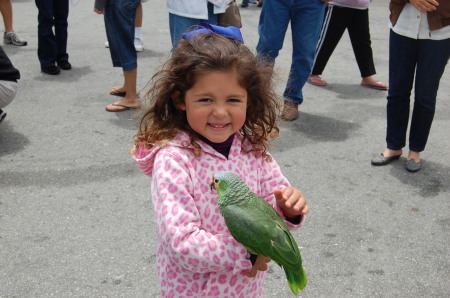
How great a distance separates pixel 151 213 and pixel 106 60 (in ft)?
12.5

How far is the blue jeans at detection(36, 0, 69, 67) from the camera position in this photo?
550 cm

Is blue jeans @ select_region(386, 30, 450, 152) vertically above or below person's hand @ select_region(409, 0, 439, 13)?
below

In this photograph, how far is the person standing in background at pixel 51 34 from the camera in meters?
5.50

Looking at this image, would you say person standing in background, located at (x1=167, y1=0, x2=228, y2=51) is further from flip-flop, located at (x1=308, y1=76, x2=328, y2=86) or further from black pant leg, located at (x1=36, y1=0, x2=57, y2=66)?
flip-flop, located at (x1=308, y1=76, x2=328, y2=86)

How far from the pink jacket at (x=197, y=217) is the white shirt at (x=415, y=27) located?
2.36 meters

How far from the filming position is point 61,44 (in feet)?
19.2

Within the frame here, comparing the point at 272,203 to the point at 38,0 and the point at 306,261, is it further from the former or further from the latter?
the point at 38,0

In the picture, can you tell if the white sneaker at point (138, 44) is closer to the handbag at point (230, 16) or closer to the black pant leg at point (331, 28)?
the black pant leg at point (331, 28)

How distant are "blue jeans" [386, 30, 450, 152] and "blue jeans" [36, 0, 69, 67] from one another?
367 centimetres

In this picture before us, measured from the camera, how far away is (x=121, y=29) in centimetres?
452

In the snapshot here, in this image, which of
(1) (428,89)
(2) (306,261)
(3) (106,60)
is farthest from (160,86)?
(3) (106,60)

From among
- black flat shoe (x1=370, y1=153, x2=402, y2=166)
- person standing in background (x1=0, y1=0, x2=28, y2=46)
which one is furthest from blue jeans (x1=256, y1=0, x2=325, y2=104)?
person standing in background (x1=0, y1=0, x2=28, y2=46)

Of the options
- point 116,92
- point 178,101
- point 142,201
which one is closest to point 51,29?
point 116,92

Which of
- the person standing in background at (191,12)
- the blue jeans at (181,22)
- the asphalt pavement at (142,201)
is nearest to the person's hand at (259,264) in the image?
the asphalt pavement at (142,201)
